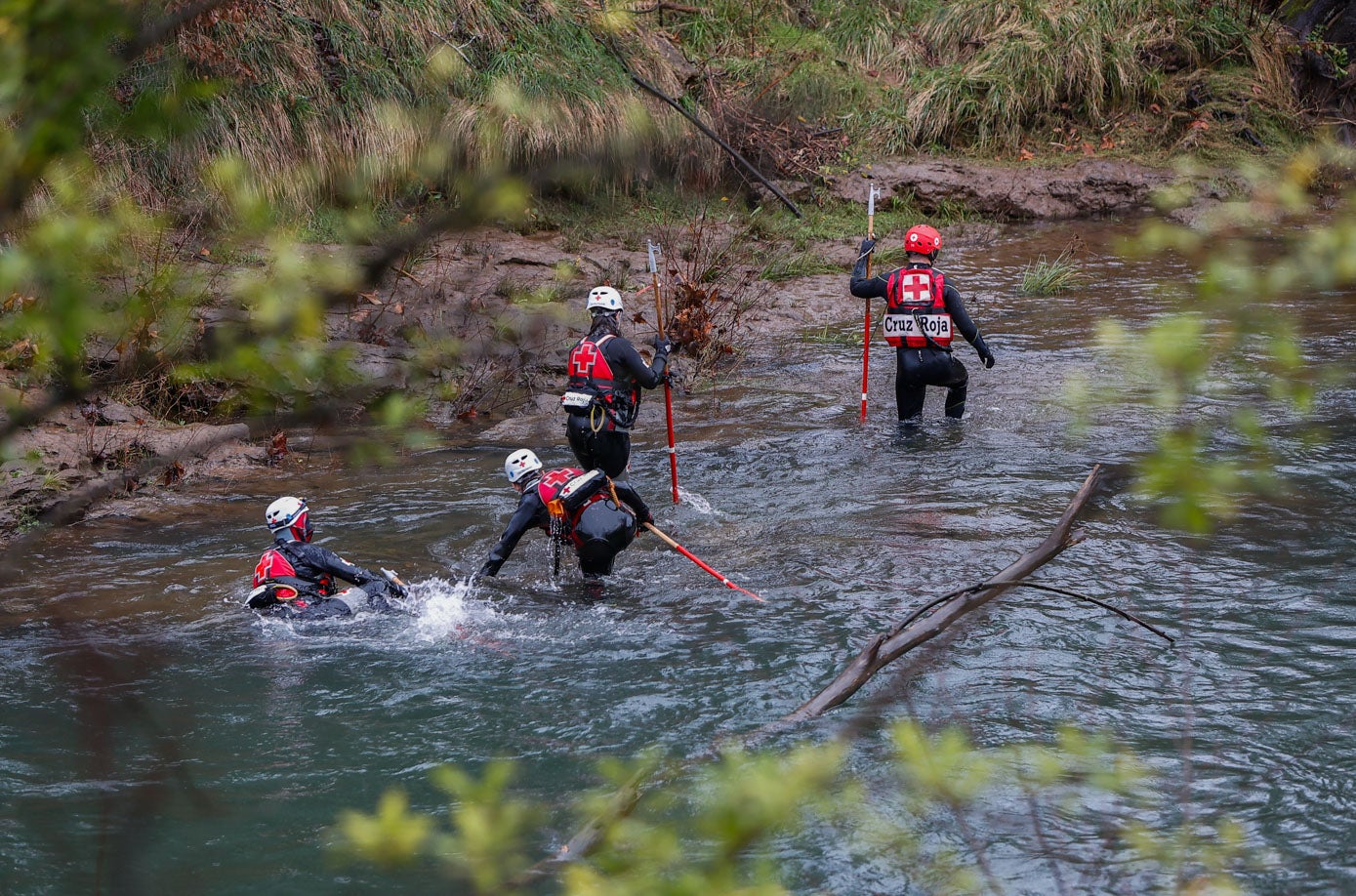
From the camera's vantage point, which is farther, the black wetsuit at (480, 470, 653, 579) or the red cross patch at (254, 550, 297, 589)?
the black wetsuit at (480, 470, 653, 579)

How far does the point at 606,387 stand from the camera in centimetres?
880

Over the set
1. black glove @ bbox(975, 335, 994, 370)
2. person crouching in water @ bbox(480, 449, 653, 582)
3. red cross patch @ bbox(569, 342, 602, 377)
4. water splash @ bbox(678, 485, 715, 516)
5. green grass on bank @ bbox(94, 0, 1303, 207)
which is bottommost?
water splash @ bbox(678, 485, 715, 516)

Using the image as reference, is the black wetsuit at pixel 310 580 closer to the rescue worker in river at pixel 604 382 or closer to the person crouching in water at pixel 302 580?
the person crouching in water at pixel 302 580

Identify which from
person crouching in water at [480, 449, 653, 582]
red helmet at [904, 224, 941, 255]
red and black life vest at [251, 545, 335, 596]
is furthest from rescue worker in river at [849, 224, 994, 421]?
red and black life vest at [251, 545, 335, 596]

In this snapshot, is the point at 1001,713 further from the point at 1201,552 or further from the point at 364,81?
the point at 364,81

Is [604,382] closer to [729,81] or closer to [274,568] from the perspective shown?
[274,568]

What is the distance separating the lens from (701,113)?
1661cm

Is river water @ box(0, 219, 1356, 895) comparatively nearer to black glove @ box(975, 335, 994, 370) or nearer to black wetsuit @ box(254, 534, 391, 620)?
black wetsuit @ box(254, 534, 391, 620)

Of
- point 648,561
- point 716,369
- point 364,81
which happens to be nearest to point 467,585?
point 648,561

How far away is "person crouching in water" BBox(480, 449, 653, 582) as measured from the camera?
7465 mm

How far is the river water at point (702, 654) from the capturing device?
5059mm

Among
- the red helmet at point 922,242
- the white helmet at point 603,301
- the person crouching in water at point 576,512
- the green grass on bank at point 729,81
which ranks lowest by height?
the person crouching in water at point 576,512

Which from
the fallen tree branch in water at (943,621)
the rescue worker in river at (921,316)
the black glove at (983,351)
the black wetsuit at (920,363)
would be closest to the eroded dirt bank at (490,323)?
the fallen tree branch in water at (943,621)

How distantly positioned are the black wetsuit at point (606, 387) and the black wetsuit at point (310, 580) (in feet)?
6.92
